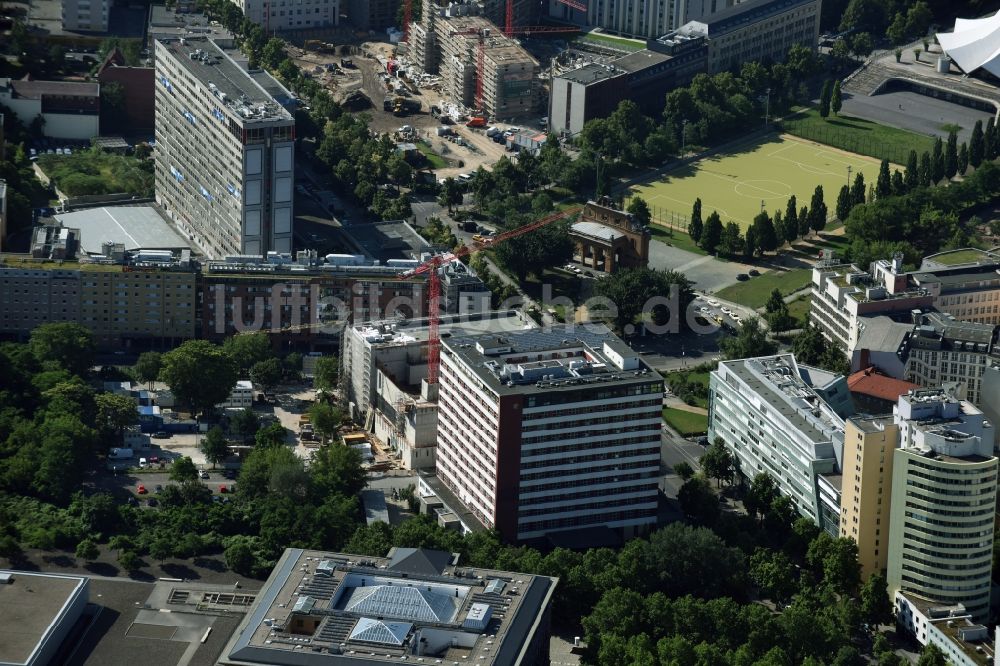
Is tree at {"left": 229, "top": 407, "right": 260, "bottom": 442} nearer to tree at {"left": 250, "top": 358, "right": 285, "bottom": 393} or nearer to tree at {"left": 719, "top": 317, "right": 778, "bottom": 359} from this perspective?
tree at {"left": 250, "top": 358, "right": 285, "bottom": 393}

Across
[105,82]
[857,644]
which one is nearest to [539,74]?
[105,82]

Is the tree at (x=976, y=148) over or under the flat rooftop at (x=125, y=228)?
over

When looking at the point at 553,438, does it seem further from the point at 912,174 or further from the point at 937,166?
the point at 937,166

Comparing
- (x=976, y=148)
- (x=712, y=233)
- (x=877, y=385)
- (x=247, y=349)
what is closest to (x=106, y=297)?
(x=247, y=349)

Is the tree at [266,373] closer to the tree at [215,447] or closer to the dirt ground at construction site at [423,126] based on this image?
the tree at [215,447]

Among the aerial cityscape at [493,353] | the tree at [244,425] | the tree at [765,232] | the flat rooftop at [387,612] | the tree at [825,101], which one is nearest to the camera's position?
the flat rooftop at [387,612]

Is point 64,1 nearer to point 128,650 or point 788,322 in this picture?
point 788,322

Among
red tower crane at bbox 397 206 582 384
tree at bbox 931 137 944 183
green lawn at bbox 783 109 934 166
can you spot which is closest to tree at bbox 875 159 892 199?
tree at bbox 931 137 944 183

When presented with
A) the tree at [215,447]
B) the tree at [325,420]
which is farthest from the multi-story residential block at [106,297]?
the tree at [215,447]
